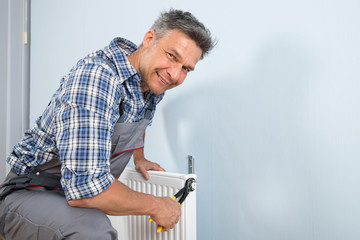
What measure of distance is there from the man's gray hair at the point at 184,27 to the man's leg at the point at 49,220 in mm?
552

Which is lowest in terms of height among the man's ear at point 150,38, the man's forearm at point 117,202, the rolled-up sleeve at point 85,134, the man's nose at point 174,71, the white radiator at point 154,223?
the white radiator at point 154,223

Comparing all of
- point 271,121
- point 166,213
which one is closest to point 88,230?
point 166,213

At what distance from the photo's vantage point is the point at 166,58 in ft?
2.75

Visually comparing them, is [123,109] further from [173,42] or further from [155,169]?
[155,169]

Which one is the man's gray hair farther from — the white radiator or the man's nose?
the white radiator

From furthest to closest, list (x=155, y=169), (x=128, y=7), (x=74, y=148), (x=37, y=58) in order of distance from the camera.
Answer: (x=37, y=58) < (x=128, y=7) < (x=155, y=169) < (x=74, y=148)

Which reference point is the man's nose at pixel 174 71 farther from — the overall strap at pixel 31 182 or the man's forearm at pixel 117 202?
the overall strap at pixel 31 182

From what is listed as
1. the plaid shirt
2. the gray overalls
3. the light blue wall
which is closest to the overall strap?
the gray overalls

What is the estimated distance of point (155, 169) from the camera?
1.11 meters

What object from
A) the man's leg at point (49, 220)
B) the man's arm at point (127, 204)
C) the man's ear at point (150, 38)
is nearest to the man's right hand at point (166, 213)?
the man's arm at point (127, 204)

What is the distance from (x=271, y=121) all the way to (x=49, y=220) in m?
0.71

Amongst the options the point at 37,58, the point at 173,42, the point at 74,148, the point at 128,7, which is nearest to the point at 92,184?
the point at 74,148

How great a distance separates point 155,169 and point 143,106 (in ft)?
0.99

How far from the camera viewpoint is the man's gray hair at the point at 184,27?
0.83m
